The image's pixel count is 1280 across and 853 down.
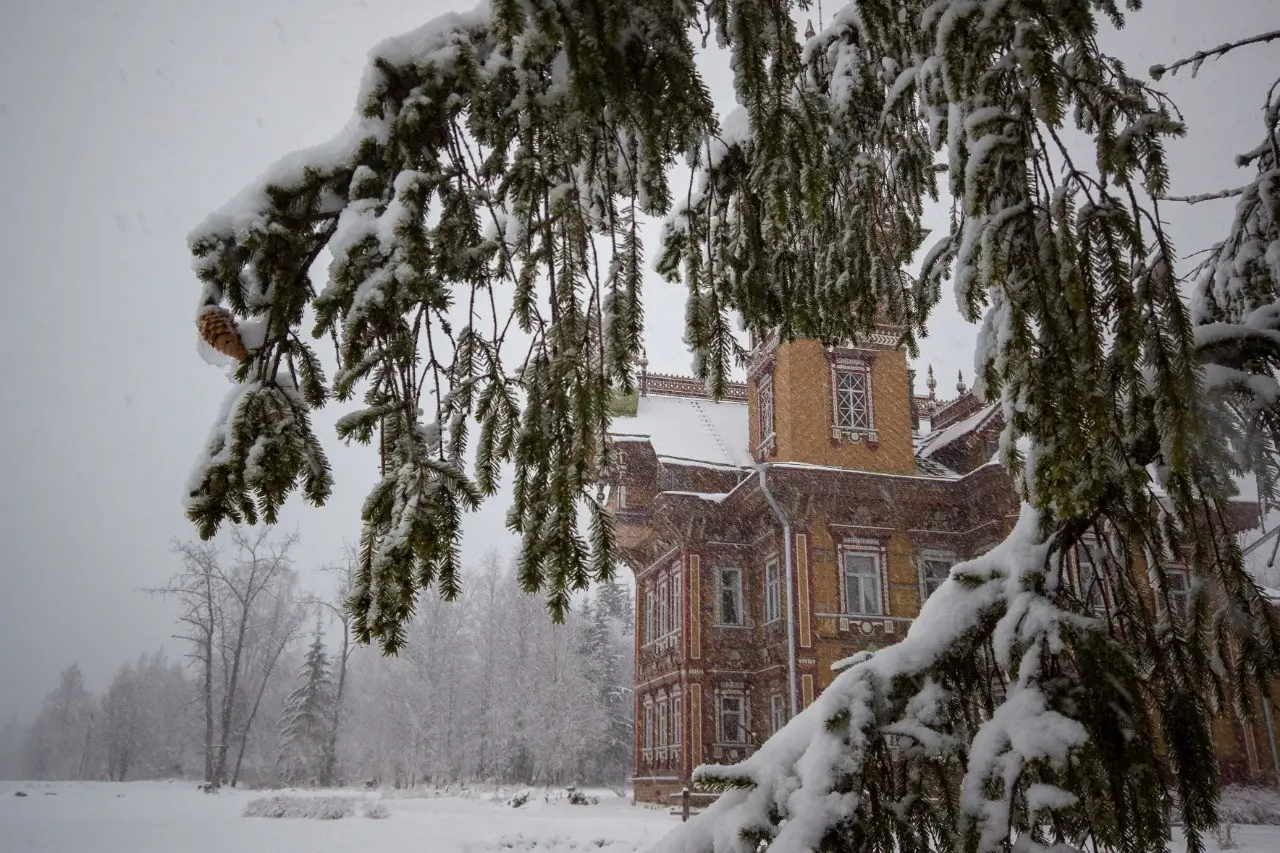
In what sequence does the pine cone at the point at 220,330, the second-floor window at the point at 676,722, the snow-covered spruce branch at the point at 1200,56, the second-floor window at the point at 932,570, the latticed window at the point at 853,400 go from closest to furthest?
the pine cone at the point at 220,330 → the snow-covered spruce branch at the point at 1200,56 → the second-floor window at the point at 932,570 → the second-floor window at the point at 676,722 → the latticed window at the point at 853,400

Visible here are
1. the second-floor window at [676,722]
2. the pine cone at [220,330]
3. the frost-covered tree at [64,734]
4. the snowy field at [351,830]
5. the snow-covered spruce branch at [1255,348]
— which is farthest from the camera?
the frost-covered tree at [64,734]

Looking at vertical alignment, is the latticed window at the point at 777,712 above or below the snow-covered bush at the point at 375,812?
above

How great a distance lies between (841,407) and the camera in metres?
Result: 17.7

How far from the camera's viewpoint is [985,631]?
7.04ft

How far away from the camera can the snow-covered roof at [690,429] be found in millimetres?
18562

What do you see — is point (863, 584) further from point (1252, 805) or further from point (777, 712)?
point (1252, 805)

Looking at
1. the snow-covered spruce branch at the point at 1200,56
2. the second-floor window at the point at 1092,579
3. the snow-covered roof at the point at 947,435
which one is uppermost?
the snow-covered roof at the point at 947,435

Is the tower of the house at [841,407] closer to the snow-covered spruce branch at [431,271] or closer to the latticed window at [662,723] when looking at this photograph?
the latticed window at [662,723]

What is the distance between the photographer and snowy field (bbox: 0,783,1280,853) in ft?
40.2

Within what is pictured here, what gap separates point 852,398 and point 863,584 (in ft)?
→ 13.5

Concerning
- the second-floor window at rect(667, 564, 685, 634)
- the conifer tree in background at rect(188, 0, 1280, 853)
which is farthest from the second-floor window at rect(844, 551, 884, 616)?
the conifer tree in background at rect(188, 0, 1280, 853)

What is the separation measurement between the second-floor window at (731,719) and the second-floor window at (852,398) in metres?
6.38

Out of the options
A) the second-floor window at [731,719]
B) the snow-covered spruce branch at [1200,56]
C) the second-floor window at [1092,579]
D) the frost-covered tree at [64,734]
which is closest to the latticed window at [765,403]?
the second-floor window at [731,719]

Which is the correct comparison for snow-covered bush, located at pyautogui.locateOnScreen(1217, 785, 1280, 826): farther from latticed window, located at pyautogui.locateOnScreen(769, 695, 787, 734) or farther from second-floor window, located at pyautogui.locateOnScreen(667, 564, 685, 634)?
second-floor window, located at pyautogui.locateOnScreen(667, 564, 685, 634)
